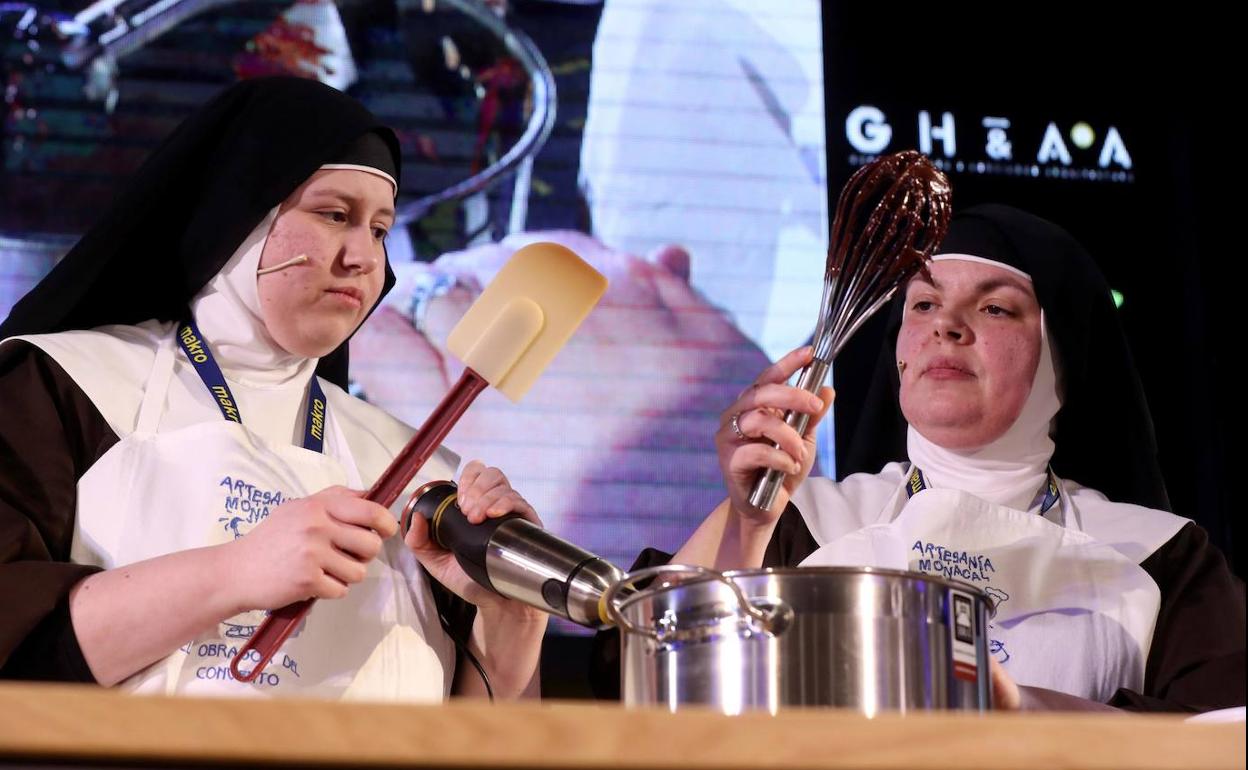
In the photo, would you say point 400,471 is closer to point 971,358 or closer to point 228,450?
point 228,450

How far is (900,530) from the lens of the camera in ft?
7.97

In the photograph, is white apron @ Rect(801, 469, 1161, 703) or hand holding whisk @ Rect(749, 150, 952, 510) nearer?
hand holding whisk @ Rect(749, 150, 952, 510)

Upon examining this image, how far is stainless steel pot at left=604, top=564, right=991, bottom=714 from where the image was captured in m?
1.28

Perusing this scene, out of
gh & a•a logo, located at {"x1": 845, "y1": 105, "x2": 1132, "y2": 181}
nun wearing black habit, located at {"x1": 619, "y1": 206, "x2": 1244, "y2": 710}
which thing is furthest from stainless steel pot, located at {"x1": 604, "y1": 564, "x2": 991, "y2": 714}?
gh & a•a logo, located at {"x1": 845, "y1": 105, "x2": 1132, "y2": 181}

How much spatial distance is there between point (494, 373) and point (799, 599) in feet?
2.15

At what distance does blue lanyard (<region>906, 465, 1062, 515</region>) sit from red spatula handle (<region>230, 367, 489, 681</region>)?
966 mm

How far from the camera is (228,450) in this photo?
211 cm

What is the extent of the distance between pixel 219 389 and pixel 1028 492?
1346mm

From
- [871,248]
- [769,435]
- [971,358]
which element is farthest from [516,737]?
[971,358]

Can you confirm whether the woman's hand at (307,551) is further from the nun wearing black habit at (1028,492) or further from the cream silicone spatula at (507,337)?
the nun wearing black habit at (1028,492)

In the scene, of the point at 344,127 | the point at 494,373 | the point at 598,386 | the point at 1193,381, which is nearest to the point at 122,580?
the point at 494,373

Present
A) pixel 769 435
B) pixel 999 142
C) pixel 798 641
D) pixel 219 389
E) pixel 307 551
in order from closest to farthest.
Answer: pixel 798 641 < pixel 307 551 < pixel 769 435 < pixel 219 389 < pixel 999 142

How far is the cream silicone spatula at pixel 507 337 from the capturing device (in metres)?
1.86

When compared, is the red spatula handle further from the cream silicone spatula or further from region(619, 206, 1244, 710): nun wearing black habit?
region(619, 206, 1244, 710): nun wearing black habit
